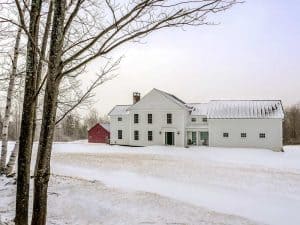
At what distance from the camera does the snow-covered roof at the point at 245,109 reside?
133 ft

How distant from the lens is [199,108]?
45281mm

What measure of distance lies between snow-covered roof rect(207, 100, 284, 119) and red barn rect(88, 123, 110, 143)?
16136 millimetres

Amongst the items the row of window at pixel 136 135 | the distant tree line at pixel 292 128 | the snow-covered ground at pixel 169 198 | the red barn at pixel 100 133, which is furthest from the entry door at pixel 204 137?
the distant tree line at pixel 292 128

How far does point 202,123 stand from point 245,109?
510 cm

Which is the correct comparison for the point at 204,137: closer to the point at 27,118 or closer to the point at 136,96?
the point at 136,96

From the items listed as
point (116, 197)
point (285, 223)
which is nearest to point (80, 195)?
point (116, 197)

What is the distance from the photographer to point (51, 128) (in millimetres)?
5168

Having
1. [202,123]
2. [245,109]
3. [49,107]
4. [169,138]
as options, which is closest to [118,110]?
[169,138]

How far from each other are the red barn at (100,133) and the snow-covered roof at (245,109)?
635 inches

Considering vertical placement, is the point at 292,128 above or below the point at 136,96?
below

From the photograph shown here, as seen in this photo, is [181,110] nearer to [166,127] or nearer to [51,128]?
[166,127]

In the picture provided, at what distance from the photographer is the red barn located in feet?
174

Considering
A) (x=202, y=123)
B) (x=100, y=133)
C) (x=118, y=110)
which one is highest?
(x=118, y=110)

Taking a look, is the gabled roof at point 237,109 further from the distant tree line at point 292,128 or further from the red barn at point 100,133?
the distant tree line at point 292,128
